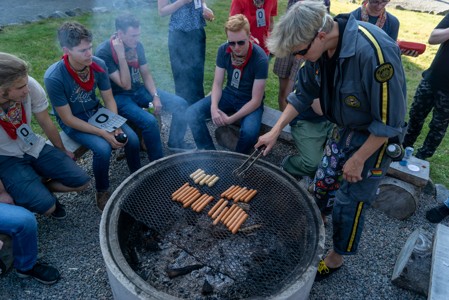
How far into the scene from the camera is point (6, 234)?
2.93m

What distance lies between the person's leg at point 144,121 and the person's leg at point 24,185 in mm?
1301

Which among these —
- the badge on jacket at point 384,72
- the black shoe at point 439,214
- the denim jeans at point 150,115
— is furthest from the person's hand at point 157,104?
the black shoe at point 439,214

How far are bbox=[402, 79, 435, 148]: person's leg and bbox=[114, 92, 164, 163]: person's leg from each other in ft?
11.4

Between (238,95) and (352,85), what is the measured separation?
234 cm

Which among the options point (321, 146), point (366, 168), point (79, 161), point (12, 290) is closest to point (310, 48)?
point (366, 168)

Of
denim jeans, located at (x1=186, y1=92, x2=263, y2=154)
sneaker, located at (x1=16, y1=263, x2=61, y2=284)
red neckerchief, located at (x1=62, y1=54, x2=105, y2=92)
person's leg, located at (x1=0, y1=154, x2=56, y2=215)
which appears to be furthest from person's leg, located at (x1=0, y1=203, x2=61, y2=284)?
denim jeans, located at (x1=186, y1=92, x2=263, y2=154)

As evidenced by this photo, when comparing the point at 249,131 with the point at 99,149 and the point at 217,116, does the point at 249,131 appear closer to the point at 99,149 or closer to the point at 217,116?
the point at 217,116

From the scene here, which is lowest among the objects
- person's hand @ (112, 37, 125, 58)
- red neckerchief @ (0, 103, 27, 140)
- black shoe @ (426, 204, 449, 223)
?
black shoe @ (426, 204, 449, 223)

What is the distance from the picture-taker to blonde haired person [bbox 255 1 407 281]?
217 cm

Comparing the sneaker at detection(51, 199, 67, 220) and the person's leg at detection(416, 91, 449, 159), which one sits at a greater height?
the person's leg at detection(416, 91, 449, 159)

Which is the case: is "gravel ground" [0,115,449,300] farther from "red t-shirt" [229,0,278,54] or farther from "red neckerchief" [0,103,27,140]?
"red t-shirt" [229,0,278,54]

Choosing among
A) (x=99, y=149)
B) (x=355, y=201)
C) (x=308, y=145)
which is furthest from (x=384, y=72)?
(x=99, y=149)

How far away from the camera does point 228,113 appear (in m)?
4.71

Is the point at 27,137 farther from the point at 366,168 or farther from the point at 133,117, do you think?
the point at 366,168
